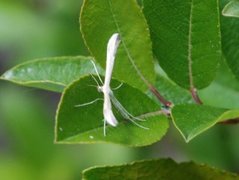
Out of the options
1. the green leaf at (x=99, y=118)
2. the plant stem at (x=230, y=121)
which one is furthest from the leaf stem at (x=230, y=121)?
the green leaf at (x=99, y=118)

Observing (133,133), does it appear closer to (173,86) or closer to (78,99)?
(78,99)

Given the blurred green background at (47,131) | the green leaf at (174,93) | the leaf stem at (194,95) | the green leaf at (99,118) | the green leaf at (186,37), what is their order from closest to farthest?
1. the green leaf at (99,118)
2. the green leaf at (186,37)
3. the leaf stem at (194,95)
4. the green leaf at (174,93)
5. the blurred green background at (47,131)

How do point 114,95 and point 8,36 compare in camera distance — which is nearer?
point 114,95

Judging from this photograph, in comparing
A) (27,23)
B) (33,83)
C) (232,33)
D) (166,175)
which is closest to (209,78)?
(232,33)

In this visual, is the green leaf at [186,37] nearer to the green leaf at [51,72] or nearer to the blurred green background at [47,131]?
the green leaf at [51,72]

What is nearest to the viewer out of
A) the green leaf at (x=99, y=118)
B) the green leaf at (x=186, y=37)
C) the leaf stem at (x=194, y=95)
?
the green leaf at (x=99, y=118)

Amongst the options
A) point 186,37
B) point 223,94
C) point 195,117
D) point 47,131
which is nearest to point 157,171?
point 195,117
